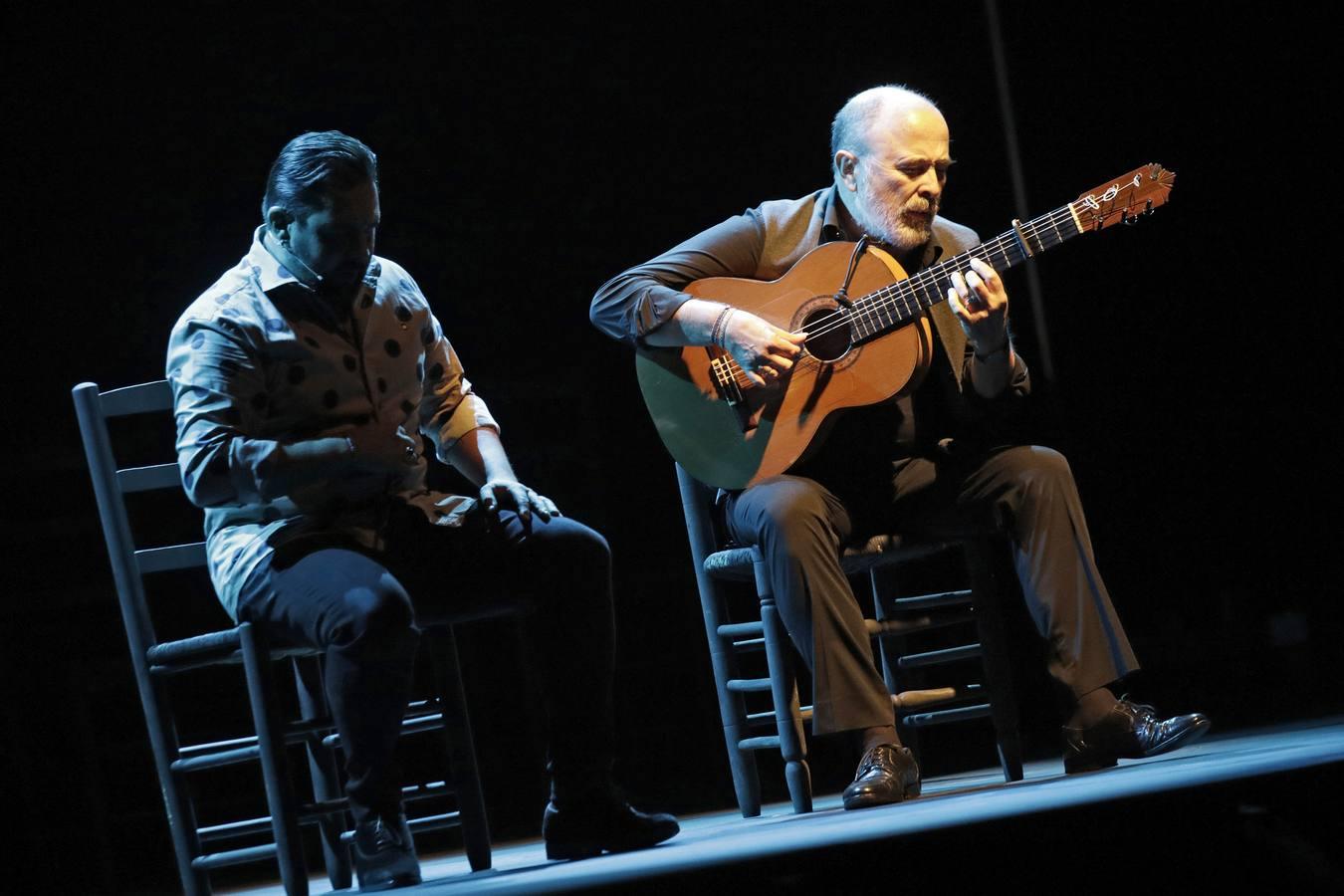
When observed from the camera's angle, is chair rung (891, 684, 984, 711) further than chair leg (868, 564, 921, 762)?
No

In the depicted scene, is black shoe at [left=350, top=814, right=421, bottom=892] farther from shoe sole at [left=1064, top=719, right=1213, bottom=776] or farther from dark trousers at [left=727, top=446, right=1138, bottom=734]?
shoe sole at [left=1064, top=719, right=1213, bottom=776]

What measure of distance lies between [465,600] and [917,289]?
111 cm

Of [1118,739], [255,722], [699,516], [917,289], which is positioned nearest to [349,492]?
[255,722]

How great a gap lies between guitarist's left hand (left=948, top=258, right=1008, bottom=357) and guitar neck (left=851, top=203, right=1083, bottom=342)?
0.13 ft

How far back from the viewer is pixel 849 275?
3.11 metres

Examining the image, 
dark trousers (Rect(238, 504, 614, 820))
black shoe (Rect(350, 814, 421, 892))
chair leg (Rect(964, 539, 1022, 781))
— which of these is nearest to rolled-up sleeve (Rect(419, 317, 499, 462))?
dark trousers (Rect(238, 504, 614, 820))

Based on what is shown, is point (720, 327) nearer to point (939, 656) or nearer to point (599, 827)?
point (939, 656)

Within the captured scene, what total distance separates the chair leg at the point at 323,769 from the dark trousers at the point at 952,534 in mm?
914

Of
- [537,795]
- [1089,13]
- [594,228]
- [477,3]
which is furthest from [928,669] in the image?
[477,3]

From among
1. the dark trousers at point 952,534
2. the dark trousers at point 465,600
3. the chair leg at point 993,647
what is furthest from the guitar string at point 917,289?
the dark trousers at point 465,600

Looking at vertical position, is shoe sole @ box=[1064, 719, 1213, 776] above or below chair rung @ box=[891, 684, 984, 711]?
below

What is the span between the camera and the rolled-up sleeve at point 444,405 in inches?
117

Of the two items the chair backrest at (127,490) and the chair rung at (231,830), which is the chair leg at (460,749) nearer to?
the chair rung at (231,830)

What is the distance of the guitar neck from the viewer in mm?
2885
